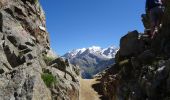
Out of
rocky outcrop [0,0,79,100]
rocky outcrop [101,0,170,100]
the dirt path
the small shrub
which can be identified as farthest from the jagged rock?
the dirt path

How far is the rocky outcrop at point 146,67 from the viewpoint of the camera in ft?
50.5

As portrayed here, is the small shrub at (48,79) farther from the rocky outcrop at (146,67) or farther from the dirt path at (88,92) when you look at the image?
the dirt path at (88,92)

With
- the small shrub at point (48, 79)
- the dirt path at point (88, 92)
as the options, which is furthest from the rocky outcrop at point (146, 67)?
the dirt path at point (88, 92)

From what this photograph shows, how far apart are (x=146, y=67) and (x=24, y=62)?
46.9 feet

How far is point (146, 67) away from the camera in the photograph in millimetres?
19062

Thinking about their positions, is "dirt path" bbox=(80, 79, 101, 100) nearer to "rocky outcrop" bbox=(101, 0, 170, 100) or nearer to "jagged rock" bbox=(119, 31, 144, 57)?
"jagged rock" bbox=(119, 31, 144, 57)

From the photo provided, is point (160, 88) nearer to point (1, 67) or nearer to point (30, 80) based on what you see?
point (30, 80)

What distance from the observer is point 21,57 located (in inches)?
1228

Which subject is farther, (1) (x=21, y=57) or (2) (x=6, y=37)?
(2) (x=6, y=37)

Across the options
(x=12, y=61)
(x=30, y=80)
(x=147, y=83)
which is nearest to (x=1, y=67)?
(x=12, y=61)

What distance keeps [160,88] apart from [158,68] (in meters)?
1.83

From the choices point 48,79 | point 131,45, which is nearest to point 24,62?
point 48,79

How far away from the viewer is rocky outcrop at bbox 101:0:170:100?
15379 mm

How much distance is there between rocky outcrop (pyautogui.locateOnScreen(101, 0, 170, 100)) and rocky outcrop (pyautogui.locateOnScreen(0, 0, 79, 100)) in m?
7.08
